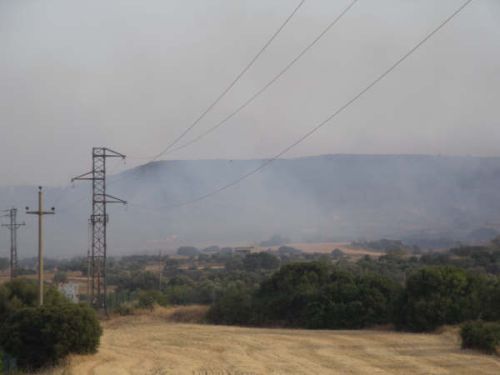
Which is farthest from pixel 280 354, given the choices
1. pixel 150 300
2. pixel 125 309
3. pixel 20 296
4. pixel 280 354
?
Answer: pixel 150 300

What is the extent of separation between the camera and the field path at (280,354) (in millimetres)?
23203

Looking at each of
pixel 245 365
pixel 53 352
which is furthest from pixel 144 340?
pixel 245 365

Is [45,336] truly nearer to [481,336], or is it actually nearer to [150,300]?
[481,336]

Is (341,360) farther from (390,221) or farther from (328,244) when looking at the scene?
(390,221)

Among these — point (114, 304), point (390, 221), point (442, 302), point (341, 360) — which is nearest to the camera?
point (341, 360)

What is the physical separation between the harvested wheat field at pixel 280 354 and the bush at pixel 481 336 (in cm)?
47

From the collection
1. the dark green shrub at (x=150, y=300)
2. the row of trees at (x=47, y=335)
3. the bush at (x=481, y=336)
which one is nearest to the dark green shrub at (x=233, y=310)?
the dark green shrub at (x=150, y=300)

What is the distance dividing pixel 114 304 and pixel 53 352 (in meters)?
29.5

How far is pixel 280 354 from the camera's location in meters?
26.7

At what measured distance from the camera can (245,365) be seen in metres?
24.2

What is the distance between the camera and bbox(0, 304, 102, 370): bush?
26.1 m

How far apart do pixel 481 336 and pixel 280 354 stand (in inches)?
270

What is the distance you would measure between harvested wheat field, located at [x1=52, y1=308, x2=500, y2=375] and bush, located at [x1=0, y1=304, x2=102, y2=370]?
662 millimetres

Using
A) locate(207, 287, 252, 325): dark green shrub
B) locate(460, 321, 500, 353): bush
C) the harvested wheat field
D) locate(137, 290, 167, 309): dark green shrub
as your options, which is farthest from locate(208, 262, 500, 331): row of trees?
locate(137, 290, 167, 309): dark green shrub
